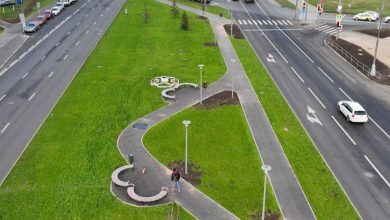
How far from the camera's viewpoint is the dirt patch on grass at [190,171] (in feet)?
127

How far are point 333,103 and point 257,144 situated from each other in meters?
15.5

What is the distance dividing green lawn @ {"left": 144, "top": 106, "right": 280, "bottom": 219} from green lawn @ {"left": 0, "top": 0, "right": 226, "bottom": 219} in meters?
3.79

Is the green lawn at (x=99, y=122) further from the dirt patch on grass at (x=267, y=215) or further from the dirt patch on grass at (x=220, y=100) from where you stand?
the dirt patch on grass at (x=220, y=100)

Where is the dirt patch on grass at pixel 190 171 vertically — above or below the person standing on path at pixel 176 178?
below

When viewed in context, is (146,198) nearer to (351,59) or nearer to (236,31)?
(351,59)

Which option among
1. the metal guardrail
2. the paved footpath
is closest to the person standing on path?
the paved footpath

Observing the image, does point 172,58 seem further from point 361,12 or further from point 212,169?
point 361,12

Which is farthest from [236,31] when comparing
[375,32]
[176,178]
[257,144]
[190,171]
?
[176,178]

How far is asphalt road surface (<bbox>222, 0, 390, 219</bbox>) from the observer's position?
39.1 meters

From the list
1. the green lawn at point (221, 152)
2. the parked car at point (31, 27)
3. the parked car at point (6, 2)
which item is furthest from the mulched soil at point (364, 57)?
the parked car at point (6, 2)

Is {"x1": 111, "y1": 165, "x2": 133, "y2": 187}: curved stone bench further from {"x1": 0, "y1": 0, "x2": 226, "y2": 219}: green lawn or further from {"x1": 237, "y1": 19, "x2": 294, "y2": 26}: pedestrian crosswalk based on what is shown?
{"x1": 237, "y1": 19, "x2": 294, "y2": 26}: pedestrian crosswalk

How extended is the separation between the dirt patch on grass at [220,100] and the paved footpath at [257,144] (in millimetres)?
825

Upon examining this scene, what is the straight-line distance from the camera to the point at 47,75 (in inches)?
2495

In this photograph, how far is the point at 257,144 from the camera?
147ft
